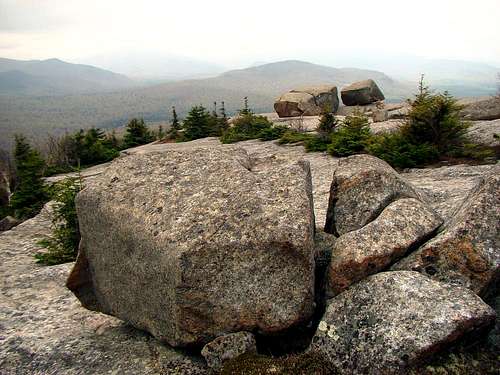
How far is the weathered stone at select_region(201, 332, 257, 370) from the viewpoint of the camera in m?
6.84

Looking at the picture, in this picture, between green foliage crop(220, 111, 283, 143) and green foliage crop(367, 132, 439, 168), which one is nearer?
green foliage crop(367, 132, 439, 168)

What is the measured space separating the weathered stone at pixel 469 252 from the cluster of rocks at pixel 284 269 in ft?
0.06

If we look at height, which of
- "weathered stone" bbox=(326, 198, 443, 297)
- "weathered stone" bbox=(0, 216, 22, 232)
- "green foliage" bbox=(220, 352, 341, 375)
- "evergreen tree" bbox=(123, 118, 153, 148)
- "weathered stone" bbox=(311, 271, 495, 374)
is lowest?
"weathered stone" bbox=(0, 216, 22, 232)

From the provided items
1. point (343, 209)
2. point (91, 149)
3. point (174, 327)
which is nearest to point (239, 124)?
point (91, 149)

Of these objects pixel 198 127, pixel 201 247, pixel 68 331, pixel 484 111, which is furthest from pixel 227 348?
pixel 198 127

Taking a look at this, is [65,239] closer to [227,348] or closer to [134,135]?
[227,348]

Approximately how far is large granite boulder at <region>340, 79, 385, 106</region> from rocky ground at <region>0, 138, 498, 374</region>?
1632 inches

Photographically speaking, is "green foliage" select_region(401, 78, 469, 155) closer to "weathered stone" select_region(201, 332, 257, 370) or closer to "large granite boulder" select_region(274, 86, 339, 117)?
"weathered stone" select_region(201, 332, 257, 370)

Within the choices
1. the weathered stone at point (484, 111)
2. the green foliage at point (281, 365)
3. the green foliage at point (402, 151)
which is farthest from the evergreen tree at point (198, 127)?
the green foliage at point (281, 365)

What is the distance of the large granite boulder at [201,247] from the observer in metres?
6.97

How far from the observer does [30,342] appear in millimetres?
8328

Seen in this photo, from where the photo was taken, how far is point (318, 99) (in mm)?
50875

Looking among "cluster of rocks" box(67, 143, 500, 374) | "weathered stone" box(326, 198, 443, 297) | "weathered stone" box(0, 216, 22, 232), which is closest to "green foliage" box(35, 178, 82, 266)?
"cluster of rocks" box(67, 143, 500, 374)

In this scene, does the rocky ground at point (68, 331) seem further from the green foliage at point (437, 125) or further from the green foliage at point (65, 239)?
the green foliage at point (437, 125)
